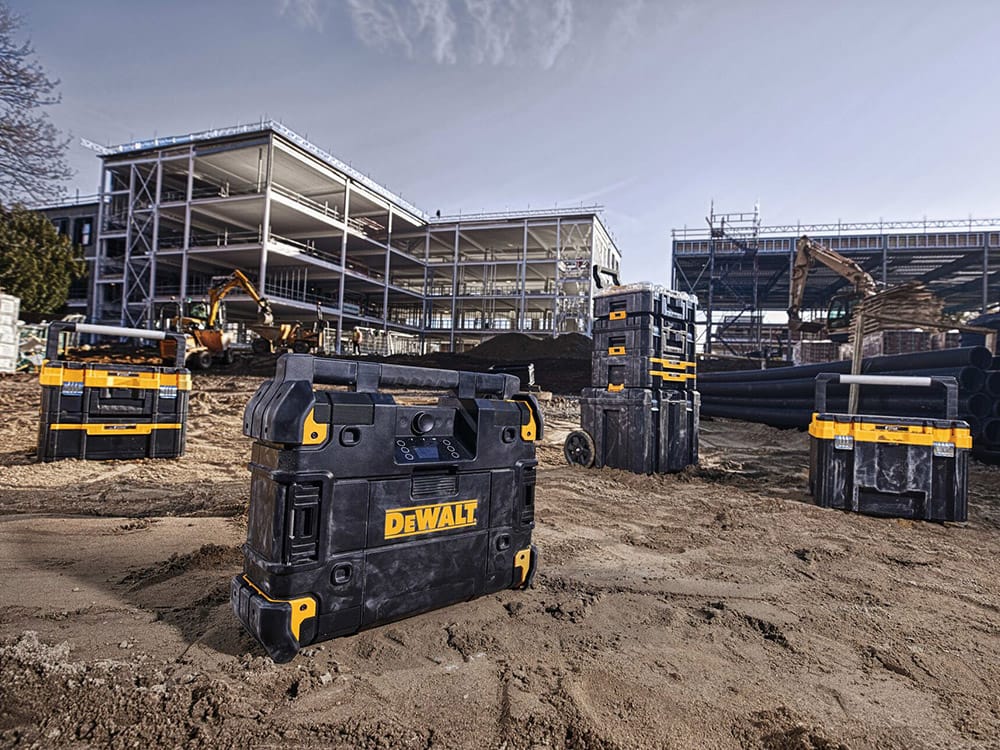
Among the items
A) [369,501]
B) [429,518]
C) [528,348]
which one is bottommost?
[429,518]

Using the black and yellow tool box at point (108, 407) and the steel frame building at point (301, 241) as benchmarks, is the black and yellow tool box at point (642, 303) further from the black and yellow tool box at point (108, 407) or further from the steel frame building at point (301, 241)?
the steel frame building at point (301, 241)

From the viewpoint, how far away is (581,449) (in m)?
6.60

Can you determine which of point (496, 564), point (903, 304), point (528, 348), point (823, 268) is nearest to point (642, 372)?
point (496, 564)

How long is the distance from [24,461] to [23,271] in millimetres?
26838

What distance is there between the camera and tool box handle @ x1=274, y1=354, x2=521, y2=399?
1896 mm

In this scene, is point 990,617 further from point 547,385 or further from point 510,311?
point 510,311

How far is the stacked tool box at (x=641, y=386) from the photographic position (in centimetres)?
611

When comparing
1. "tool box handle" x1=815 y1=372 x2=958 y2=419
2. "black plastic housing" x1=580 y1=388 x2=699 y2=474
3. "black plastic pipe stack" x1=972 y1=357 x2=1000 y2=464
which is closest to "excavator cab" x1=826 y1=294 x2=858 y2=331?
"black plastic pipe stack" x1=972 y1=357 x2=1000 y2=464

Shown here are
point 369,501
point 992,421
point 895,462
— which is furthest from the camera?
point 992,421

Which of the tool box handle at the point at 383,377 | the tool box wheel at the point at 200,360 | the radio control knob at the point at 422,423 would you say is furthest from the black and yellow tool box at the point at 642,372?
the tool box wheel at the point at 200,360

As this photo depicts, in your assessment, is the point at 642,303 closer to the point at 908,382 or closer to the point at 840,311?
the point at 908,382

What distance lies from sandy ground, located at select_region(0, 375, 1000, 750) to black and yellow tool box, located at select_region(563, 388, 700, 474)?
2.11 meters

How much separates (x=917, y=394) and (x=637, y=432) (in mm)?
4315

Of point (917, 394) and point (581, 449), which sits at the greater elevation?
point (917, 394)
